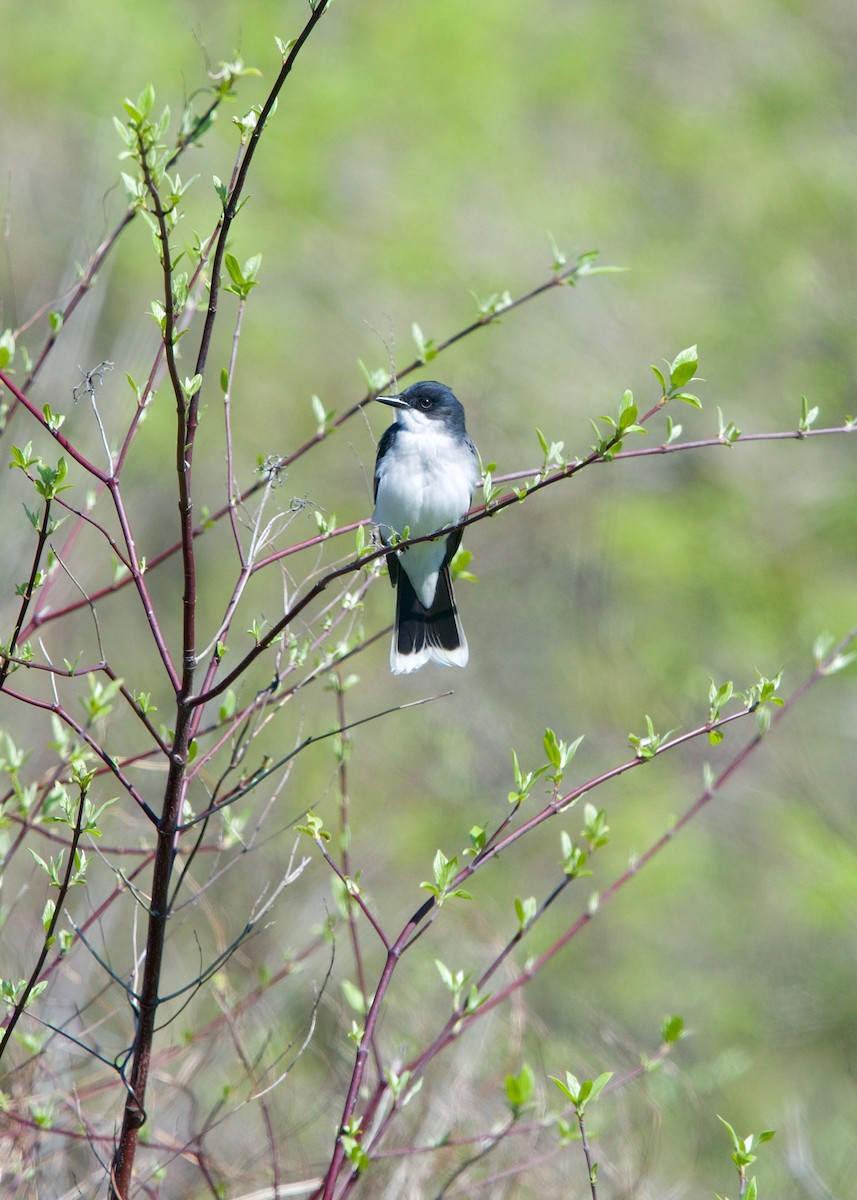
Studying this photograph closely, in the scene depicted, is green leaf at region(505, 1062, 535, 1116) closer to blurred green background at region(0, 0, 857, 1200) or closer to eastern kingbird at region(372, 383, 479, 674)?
eastern kingbird at region(372, 383, 479, 674)

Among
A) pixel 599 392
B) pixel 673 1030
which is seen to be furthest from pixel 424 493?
pixel 599 392

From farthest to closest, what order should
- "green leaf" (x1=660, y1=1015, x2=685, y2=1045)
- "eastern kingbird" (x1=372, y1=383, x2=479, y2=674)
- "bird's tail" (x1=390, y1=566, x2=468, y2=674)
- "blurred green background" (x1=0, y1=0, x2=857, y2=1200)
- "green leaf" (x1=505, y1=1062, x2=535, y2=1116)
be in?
"blurred green background" (x1=0, y1=0, x2=857, y2=1200), "eastern kingbird" (x1=372, y1=383, x2=479, y2=674), "bird's tail" (x1=390, y1=566, x2=468, y2=674), "green leaf" (x1=660, y1=1015, x2=685, y2=1045), "green leaf" (x1=505, y1=1062, x2=535, y2=1116)

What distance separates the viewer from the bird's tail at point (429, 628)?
4391 millimetres

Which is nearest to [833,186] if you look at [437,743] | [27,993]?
[437,743]

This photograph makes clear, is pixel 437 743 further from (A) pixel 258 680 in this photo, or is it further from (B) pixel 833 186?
(B) pixel 833 186

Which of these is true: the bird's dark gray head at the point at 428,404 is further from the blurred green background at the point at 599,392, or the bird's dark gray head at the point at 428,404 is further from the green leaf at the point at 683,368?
the blurred green background at the point at 599,392

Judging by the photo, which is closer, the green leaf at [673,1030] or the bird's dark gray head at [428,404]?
the green leaf at [673,1030]

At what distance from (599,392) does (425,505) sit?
7.22 m

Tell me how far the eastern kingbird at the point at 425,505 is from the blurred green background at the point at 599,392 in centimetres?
402

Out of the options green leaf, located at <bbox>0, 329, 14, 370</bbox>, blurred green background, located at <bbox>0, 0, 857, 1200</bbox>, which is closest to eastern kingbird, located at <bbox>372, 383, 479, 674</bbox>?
green leaf, located at <bbox>0, 329, 14, 370</bbox>

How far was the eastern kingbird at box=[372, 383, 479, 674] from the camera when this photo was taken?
4.53 m

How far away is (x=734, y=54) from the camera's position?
12.8 metres

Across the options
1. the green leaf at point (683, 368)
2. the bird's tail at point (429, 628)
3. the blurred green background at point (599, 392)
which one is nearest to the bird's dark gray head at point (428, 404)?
the bird's tail at point (429, 628)

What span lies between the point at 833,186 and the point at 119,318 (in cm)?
617
